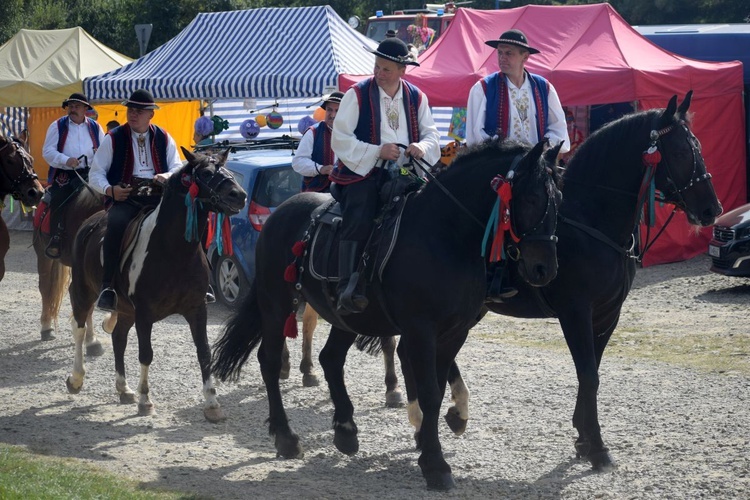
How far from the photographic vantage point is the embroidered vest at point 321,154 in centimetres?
962

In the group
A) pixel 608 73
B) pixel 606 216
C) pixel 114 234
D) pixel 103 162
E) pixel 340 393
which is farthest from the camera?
pixel 608 73

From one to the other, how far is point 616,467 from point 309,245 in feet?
7.98

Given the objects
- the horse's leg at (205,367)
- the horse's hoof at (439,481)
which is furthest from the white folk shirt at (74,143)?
the horse's hoof at (439,481)

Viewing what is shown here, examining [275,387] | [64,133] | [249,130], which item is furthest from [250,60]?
[275,387]

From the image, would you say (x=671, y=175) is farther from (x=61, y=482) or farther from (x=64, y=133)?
(x=64, y=133)

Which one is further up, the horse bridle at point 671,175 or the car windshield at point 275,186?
the horse bridle at point 671,175

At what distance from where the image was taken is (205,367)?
8.37 metres

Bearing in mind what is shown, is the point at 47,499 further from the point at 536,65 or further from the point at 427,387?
the point at 536,65

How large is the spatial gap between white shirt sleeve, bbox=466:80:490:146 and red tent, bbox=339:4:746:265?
7603mm

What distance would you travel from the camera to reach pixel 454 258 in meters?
6.21

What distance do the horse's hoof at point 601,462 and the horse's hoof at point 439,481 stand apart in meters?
0.93

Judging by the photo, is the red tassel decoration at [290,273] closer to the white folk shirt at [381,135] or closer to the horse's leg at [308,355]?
the white folk shirt at [381,135]

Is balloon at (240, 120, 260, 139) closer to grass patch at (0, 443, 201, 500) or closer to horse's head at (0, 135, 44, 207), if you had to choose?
horse's head at (0, 135, 44, 207)

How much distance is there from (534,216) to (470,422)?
2.48m
